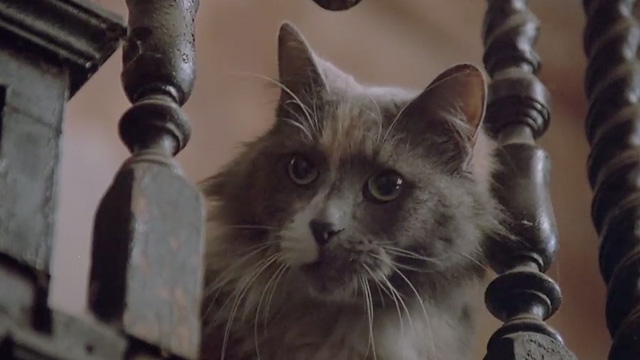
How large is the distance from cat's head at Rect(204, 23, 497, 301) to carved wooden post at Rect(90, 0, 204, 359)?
36 centimetres

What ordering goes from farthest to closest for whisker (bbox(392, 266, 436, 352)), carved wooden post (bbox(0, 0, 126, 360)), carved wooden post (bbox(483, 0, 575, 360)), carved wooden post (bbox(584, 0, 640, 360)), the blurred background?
the blurred background
whisker (bbox(392, 266, 436, 352))
carved wooden post (bbox(584, 0, 640, 360))
carved wooden post (bbox(483, 0, 575, 360))
carved wooden post (bbox(0, 0, 126, 360))

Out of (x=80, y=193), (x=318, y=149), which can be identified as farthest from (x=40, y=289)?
(x=80, y=193)

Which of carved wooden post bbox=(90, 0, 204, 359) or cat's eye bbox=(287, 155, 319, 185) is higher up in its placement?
cat's eye bbox=(287, 155, 319, 185)

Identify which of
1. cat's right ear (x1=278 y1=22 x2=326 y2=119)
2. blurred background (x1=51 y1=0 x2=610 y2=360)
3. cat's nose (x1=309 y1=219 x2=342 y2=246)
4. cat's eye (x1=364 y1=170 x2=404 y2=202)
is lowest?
cat's nose (x1=309 y1=219 x2=342 y2=246)

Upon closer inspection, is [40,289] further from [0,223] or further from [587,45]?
[587,45]

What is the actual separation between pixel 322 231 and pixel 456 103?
9.4 inches

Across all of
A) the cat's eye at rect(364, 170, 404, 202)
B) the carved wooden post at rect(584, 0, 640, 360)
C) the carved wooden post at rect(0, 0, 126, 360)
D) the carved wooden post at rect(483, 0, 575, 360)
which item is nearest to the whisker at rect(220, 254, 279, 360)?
the cat's eye at rect(364, 170, 404, 202)

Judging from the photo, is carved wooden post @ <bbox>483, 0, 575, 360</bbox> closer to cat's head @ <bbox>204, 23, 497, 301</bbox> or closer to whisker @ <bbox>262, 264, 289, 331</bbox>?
cat's head @ <bbox>204, 23, 497, 301</bbox>

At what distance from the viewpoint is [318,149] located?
3.93ft

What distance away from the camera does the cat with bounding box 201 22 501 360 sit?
1.13 meters

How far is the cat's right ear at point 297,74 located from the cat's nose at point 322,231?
Answer: 0.20m

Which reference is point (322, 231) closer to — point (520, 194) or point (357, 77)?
point (520, 194)

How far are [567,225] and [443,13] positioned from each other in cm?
52

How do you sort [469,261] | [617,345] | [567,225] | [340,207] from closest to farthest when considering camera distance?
1. [617,345]
2. [340,207]
3. [469,261]
4. [567,225]
